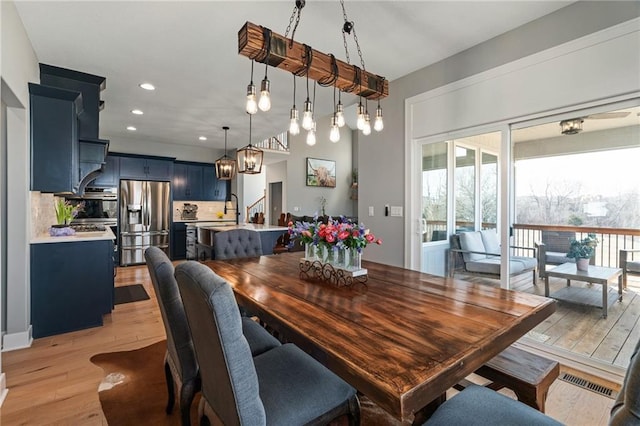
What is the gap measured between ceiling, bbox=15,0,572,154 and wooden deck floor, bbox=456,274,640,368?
2.27 m

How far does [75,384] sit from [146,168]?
528 centimetres

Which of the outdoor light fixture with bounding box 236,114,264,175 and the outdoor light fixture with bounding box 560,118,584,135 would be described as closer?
the outdoor light fixture with bounding box 560,118,584,135

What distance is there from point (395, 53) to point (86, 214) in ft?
19.9

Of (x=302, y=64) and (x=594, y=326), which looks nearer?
(x=302, y=64)

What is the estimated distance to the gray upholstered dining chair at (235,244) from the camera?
280 cm

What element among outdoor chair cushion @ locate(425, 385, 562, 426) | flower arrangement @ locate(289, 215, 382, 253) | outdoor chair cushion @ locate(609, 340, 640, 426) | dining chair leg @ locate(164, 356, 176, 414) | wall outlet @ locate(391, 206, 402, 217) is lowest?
dining chair leg @ locate(164, 356, 176, 414)

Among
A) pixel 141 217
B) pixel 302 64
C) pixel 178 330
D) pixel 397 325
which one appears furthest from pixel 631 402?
pixel 141 217

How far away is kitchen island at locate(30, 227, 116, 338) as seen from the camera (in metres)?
2.79

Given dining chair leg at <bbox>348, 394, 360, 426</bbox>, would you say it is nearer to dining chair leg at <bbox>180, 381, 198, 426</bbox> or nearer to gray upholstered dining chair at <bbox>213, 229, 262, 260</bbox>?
dining chair leg at <bbox>180, 381, 198, 426</bbox>

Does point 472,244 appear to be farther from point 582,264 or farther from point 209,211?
point 209,211

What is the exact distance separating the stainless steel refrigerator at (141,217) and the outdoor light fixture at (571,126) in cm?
669

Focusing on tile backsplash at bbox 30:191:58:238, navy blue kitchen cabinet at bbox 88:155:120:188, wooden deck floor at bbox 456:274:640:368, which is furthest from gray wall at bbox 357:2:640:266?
navy blue kitchen cabinet at bbox 88:155:120:188

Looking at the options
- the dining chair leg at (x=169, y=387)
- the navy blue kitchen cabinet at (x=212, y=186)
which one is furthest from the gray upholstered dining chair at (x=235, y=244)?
the navy blue kitchen cabinet at (x=212, y=186)

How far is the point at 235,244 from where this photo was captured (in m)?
2.94
